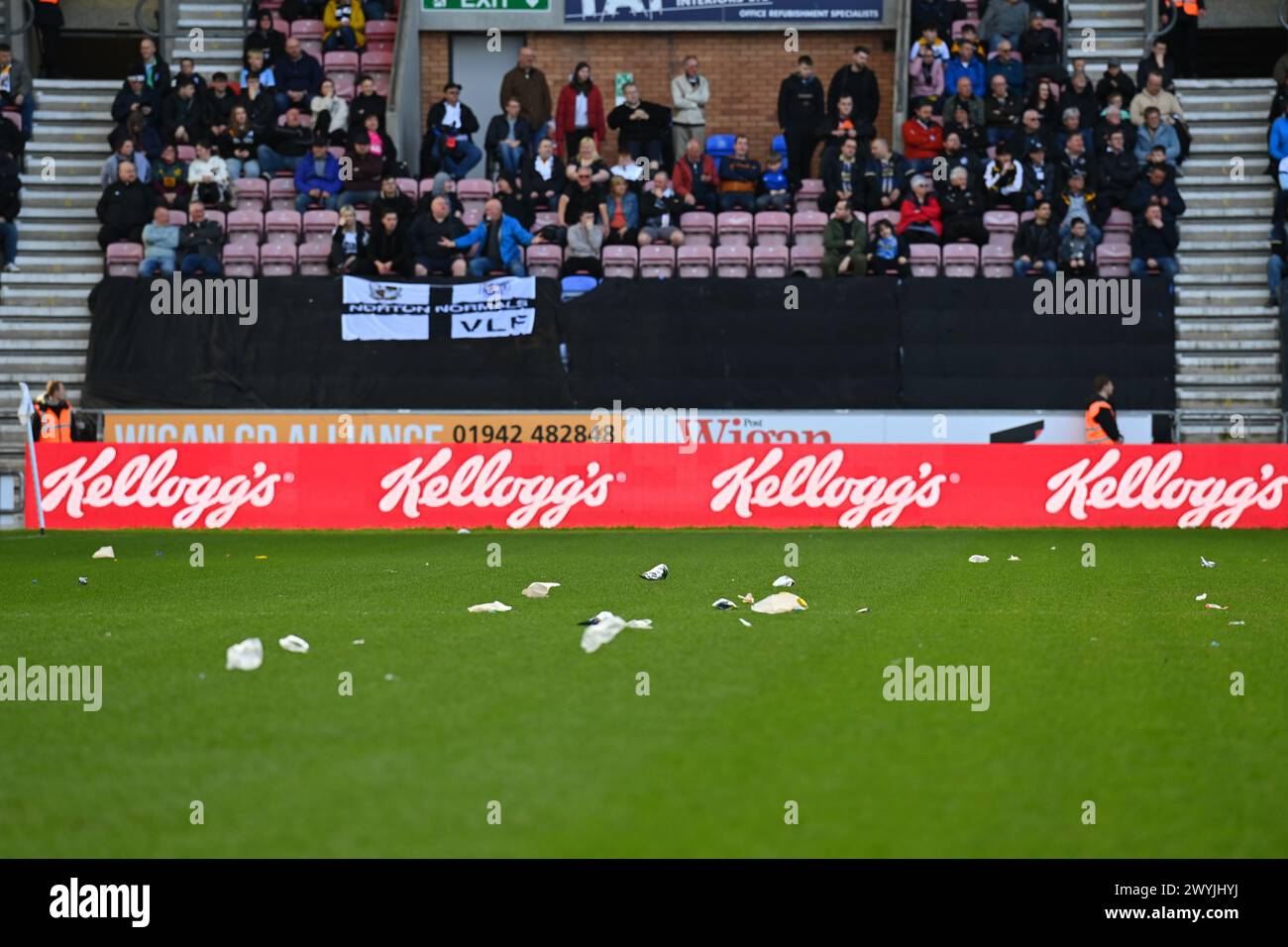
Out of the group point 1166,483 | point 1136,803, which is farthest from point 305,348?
point 1136,803

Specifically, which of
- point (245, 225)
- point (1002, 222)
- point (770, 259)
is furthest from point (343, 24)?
point (1002, 222)

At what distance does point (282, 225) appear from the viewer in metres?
24.9

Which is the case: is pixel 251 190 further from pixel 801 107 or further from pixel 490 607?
pixel 490 607

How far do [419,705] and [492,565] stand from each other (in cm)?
754

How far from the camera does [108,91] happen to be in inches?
1113

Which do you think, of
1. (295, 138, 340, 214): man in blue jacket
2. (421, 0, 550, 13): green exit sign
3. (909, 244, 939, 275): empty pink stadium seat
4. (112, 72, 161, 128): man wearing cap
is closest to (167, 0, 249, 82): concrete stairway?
(112, 72, 161, 128): man wearing cap

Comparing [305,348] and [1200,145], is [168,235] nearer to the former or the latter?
[305,348]

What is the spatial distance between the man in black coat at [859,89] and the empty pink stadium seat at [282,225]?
840cm

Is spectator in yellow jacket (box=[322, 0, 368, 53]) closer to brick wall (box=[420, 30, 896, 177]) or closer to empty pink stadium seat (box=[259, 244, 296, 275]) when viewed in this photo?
brick wall (box=[420, 30, 896, 177])

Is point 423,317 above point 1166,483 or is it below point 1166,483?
above

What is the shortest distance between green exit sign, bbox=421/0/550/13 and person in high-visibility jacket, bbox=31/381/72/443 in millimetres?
10425

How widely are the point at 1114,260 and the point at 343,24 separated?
1312 cm

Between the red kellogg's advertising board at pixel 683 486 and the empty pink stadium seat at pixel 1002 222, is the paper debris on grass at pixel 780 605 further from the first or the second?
the empty pink stadium seat at pixel 1002 222

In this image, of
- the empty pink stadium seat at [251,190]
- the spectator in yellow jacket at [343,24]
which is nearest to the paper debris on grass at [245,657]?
the empty pink stadium seat at [251,190]
